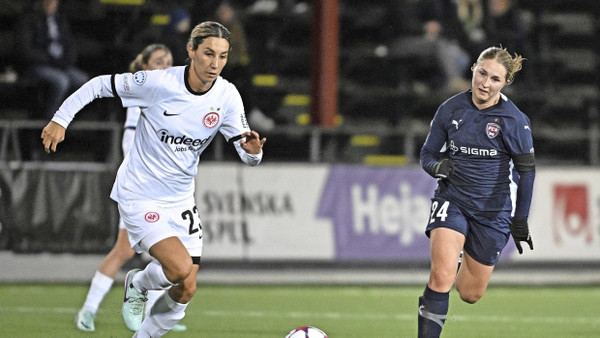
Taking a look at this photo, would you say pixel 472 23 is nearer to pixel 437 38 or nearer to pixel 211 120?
pixel 437 38

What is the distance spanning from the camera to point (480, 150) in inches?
266

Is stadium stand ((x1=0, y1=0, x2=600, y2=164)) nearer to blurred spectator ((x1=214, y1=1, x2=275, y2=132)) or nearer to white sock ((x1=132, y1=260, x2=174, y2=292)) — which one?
blurred spectator ((x1=214, y1=1, x2=275, y2=132))

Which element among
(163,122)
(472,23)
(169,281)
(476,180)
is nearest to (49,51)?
(472,23)

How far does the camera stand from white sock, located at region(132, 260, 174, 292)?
20.6 feet

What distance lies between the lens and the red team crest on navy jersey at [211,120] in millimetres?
6309

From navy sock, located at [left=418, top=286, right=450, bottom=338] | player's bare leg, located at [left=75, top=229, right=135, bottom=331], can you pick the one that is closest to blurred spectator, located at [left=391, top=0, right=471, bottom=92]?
player's bare leg, located at [left=75, top=229, right=135, bottom=331]

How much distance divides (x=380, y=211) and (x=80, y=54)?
16.3ft

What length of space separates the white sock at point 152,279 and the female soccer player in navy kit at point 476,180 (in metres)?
1.63

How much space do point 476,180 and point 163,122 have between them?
2124mm

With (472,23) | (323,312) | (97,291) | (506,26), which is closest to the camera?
(97,291)

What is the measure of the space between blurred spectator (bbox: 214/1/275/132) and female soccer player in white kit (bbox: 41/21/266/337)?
24.2ft

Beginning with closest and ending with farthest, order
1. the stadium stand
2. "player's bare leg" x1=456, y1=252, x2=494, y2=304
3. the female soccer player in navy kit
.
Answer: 1. the female soccer player in navy kit
2. "player's bare leg" x1=456, y1=252, x2=494, y2=304
3. the stadium stand

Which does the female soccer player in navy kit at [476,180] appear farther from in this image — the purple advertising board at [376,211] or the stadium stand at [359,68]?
the stadium stand at [359,68]

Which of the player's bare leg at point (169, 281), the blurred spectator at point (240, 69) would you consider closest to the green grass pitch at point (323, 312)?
the player's bare leg at point (169, 281)
